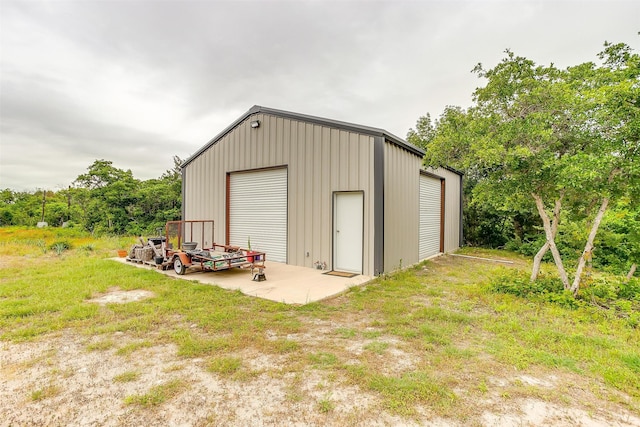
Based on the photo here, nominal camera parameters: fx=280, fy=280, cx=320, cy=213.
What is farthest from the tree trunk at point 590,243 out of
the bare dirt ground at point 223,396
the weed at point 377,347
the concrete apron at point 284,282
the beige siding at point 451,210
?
the beige siding at point 451,210

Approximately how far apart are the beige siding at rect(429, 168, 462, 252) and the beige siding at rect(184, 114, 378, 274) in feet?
15.6

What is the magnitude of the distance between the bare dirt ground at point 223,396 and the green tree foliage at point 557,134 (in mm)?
2997

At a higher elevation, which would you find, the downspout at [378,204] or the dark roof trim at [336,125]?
the dark roof trim at [336,125]

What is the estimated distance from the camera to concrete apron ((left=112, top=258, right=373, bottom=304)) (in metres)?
4.90

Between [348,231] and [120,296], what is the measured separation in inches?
183

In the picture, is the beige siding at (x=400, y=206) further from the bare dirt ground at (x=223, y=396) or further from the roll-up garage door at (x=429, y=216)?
the bare dirt ground at (x=223, y=396)

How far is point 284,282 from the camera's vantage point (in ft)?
19.0

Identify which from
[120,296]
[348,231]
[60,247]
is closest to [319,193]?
[348,231]

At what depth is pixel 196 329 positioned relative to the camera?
3.46 m

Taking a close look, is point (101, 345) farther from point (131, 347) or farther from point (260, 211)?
point (260, 211)

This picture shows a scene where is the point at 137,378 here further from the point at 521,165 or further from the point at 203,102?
the point at 203,102

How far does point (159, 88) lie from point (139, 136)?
Result: 7.31 metres

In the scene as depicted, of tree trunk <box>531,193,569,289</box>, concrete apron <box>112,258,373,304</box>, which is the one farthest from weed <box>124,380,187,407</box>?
tree trunk <box>531,193,569,289</box>

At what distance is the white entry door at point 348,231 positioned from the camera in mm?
6578
